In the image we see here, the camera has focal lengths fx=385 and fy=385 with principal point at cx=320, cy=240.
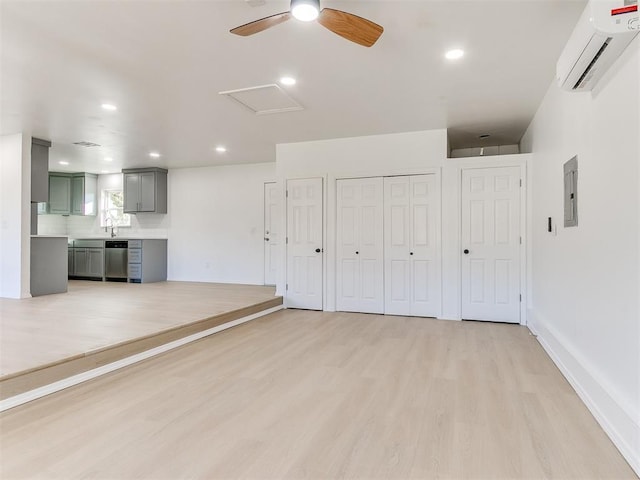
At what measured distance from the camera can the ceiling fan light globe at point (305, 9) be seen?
83.6 inches

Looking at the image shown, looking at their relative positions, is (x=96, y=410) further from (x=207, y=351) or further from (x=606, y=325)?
(x=606, y=325)

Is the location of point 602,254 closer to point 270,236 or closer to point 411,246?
point 411,246

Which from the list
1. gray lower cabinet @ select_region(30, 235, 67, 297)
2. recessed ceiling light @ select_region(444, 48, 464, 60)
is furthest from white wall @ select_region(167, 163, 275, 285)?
recessed ceiling light @ select_region(444, 48, 464, 60)

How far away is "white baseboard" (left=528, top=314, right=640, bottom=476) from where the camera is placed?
1.85 meters

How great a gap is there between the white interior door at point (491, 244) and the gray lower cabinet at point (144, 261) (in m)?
6.15

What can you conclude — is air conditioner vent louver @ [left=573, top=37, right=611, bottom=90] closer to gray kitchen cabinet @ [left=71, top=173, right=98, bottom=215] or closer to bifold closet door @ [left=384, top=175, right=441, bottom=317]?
bifold closet door @ [left=384, top=175, right=441, bottom=317]

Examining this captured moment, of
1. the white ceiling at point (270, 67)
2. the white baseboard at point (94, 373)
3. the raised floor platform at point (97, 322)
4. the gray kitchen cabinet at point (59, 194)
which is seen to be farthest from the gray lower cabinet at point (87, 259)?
the white baseboard at point (94, 373)

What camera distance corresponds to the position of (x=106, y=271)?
821 cm

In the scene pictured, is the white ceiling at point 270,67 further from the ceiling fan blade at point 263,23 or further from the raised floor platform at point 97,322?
the raised floor platform at point 97,322

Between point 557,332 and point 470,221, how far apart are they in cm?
192

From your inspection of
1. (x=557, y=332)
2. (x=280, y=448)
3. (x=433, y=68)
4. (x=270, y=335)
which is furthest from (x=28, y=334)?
(x=557, y=332)

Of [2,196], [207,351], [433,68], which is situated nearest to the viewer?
[433,68]

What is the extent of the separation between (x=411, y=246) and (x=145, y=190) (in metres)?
5.91

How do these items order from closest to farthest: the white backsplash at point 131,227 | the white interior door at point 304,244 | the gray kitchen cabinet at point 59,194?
the white interior door at point 304,244 → the white backsplash at point 131,227 → the gray kitchen cabinet at point 59,194
